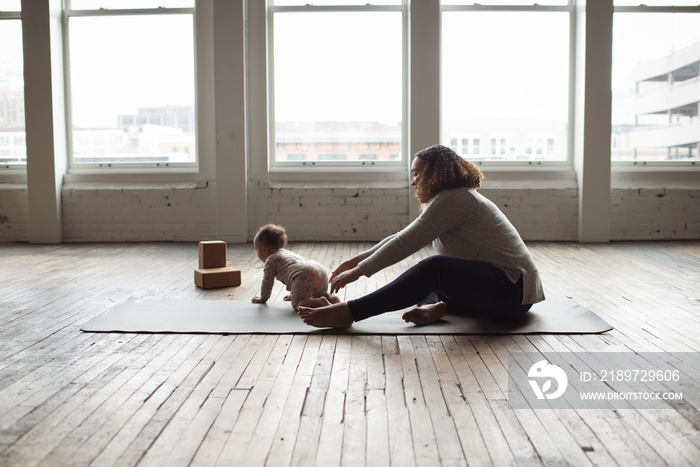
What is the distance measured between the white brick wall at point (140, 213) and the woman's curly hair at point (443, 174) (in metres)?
5.00

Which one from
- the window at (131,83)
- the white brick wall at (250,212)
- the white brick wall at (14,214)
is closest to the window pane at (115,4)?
the window at (131,83)

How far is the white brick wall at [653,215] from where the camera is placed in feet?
24.9

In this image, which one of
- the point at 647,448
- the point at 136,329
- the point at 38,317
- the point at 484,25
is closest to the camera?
the point at 647,448

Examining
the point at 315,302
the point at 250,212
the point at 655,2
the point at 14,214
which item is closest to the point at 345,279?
the point at 315,302

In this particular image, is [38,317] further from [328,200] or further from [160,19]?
[160,19]

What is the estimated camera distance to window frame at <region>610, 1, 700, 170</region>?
7742 mm

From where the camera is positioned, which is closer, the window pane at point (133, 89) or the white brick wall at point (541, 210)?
the white brick wall at point (541, 210)

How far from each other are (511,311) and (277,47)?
5.65 m

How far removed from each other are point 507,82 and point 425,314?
546 cm

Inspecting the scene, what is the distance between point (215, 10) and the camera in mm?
7348

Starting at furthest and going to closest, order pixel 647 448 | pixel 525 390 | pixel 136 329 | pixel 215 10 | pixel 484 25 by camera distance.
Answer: pixel 484 25, pixel 215 10, pixel 136 329, pixel 525 390, pixel 647 448

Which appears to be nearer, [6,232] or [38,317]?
[38,317]

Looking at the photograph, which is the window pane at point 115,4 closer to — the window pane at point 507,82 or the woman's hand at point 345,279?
the window pane at point 507,82

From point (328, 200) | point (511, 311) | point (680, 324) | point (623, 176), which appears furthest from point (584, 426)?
point (623, 176)
